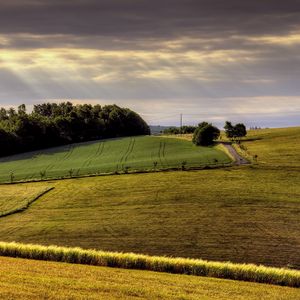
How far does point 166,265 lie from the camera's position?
28016 millimetres

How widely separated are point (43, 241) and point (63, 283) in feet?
97.4

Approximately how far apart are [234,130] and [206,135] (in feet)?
28.7

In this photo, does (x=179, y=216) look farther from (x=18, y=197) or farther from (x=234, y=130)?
(x=234, y=130)

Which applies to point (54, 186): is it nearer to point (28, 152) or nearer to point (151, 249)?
point (151, 249)

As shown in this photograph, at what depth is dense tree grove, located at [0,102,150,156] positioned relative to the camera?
14538cm

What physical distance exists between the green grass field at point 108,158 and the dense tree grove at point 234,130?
8.61 metres

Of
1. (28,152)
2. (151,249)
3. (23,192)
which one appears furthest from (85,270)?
(28,152)

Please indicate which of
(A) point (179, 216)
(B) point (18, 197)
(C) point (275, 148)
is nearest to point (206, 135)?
(C) point (275, 148)

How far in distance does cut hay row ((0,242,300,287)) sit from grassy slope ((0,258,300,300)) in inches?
53.8

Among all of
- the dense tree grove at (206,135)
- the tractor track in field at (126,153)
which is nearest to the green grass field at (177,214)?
the tractor track in field at (126,153)

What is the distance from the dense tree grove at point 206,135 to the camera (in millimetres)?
113312

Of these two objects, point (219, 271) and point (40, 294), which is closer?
point (40, 294)

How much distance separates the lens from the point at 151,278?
24797 mm

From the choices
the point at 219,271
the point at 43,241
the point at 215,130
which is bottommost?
the point at 43,241
